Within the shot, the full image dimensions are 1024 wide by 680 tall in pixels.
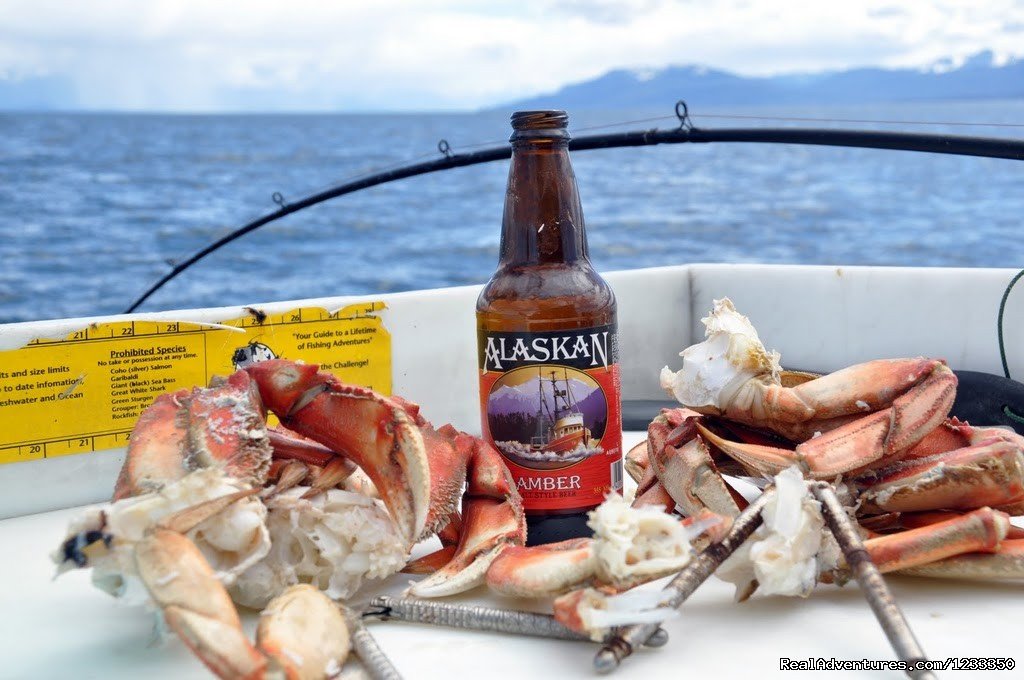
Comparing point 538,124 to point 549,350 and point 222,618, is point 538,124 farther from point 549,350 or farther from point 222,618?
point 222,618

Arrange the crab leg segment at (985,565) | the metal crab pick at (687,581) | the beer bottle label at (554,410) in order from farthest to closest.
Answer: the beer bottle label at (554,410), the crab leg segment at (985,565), the metal crab pick at (687,581)

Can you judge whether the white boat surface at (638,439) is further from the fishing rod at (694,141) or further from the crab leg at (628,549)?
the fishing rod at (694,141)

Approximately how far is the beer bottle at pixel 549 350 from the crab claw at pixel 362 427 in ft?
0.46

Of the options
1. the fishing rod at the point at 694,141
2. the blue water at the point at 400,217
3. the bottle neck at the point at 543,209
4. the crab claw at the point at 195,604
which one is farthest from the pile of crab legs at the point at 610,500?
the blue water at the point at 400,217

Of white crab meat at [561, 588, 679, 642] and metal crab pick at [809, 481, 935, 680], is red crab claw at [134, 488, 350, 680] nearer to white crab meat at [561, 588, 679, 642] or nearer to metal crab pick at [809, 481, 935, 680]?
white crab meat at [561, 588, 679, 642]

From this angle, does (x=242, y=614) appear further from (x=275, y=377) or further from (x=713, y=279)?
(x=713, y=279)

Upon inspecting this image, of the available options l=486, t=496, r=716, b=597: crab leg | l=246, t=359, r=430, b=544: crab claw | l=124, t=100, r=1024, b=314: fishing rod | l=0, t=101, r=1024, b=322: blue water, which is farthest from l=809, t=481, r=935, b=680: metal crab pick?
l=0, t=101, r=1024, b=322: blue water

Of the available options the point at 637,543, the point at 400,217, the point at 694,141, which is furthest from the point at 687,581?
the point at 400,217

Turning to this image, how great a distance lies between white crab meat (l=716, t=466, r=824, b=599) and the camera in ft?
2.78

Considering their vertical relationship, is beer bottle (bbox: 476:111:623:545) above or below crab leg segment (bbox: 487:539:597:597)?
above

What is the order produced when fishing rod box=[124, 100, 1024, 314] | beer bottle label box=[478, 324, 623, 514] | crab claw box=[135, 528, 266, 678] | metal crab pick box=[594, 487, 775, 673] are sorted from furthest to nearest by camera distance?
fishing rod box=[124, 100, 1024, 314]
beer bottle label box=[478, 324, 623, 514]
metal crab pick box=[594, 487, 775, 673]
crab claw box=[135, 528, 266, 678]

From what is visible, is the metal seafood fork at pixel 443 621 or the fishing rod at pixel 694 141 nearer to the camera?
the metal seafood fork at pixel 443 621

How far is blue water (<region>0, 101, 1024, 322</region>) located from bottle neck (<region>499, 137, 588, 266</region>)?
10.8 meters

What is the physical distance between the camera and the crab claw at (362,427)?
87cm
